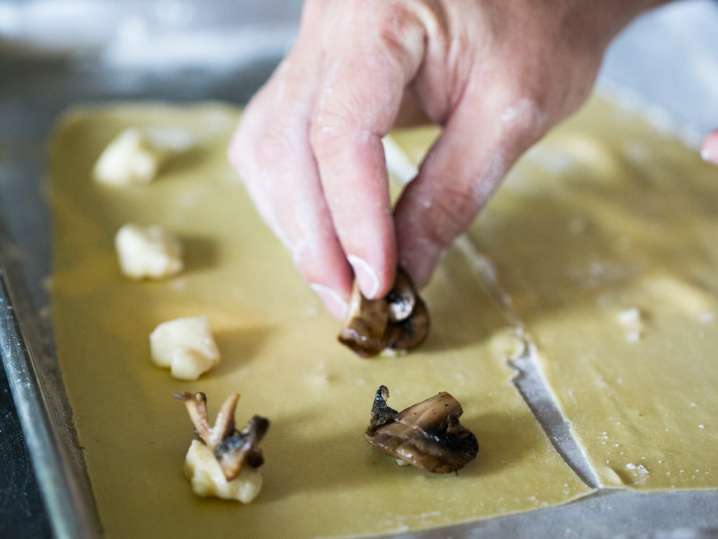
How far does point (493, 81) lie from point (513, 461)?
1.87 feet

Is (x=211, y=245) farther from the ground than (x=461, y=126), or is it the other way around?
(x=461, y=126)

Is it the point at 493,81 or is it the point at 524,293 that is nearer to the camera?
the point at 493,81

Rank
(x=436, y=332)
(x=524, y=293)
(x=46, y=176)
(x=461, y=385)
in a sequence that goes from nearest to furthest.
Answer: (x=461, y=385)
(x=436, y=332)
(x=524, y=293)
(x=46, y=176)

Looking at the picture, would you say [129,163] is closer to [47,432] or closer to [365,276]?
[365,276]

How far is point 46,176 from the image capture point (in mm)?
1851

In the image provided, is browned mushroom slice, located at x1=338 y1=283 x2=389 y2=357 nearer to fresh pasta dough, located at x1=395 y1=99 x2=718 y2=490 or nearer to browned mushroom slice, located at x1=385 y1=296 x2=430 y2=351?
browned mushroom slice, located at x1=385 y1=296 x2=430 y2=351

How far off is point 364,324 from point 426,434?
23 centimetres

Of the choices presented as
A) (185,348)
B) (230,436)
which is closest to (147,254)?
(185,348)

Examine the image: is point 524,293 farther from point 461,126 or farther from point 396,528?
point 396,528

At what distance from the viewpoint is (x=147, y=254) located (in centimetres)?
154

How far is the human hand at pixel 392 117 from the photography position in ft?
4.24

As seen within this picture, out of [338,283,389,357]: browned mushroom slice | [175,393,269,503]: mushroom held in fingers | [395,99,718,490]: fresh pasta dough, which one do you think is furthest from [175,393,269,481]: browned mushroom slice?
[395,99,718,490]: fresh pasta dough

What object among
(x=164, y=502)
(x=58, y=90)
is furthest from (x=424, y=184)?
(x=58, y=90)

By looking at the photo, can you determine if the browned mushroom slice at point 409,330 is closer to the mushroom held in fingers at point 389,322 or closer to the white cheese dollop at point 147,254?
the mushroom held in fingers at point 389,322
